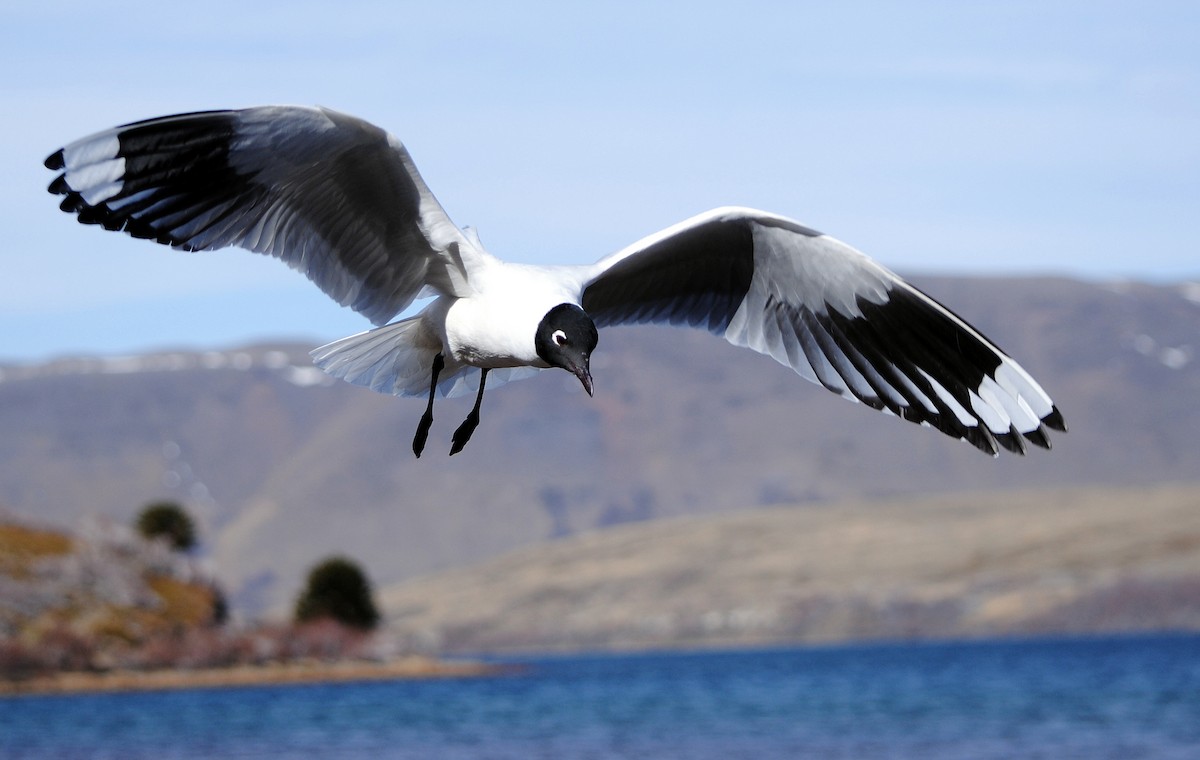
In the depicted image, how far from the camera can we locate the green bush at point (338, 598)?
55.6 m

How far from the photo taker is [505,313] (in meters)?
9.14

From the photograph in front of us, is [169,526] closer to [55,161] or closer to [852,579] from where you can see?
[55,161]

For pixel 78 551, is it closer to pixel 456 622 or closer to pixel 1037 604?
pixel 1037 604

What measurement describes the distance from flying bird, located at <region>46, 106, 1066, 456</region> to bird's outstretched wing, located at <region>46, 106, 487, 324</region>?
0.03ft

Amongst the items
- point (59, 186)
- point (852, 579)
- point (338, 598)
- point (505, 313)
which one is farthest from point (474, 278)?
point (852, 579)

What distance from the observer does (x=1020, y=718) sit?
4678cm

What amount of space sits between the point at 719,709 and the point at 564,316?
155 feet

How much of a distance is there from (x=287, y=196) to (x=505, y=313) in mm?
1656

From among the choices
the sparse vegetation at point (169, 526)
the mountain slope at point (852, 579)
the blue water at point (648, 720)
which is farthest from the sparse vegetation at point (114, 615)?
the mountain slope at point (852, 579)

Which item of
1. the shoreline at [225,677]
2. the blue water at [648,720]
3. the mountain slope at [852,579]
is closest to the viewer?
the blue water at [648,720]

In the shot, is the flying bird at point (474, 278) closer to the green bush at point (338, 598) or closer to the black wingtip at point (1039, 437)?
the black wingtip at point (1039, 437)

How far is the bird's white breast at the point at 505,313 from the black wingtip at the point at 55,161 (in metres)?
2.30

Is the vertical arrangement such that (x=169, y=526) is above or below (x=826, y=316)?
below

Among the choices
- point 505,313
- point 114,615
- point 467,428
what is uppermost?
point 505,313
